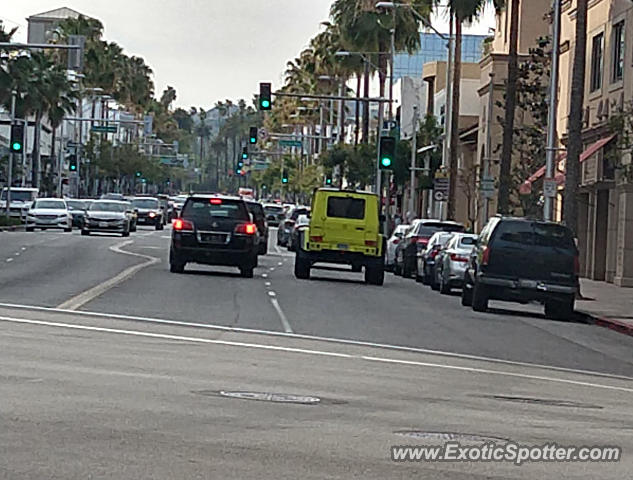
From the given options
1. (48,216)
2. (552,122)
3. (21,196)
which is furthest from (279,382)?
(21,196)

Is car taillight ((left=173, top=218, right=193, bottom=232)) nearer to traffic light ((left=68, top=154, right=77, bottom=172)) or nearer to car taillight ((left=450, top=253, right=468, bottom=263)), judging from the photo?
car taillight ((left=450, top=253, right=468, bottom=263))

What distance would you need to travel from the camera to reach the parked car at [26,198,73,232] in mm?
69938

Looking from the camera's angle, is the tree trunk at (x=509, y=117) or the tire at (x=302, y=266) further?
the tree trunk at (x=509, y=117)

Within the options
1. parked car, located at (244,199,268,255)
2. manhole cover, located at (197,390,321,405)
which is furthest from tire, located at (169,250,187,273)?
manhole cover, located at (197,390,321,405)

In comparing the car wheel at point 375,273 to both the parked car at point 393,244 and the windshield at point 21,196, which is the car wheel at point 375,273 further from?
the windshield at point 21,196

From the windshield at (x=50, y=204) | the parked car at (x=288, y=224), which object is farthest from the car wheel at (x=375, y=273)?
the windshield at (x=50, y=204)

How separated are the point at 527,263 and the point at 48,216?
144 feet

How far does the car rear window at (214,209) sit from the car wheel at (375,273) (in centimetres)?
387

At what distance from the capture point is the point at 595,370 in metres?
19.0

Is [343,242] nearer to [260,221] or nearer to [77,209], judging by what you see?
[260,221]

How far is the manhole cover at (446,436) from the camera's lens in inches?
431

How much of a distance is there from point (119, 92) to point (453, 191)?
8198 centimetres

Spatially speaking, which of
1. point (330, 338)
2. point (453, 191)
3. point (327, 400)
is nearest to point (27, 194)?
point (453, 191)

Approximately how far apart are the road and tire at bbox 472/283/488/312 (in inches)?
19.4
